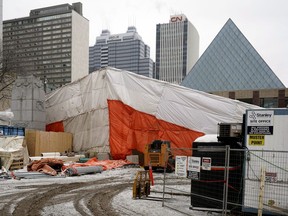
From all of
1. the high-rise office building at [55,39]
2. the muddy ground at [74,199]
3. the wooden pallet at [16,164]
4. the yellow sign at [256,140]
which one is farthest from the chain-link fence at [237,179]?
the high-rise office building at [55,39]

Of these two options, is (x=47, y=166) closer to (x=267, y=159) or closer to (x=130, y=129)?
(x=130, y=129)

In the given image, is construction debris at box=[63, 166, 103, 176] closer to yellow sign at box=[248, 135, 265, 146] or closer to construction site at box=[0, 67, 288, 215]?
construction site at box=[0, 67, 288, 215]

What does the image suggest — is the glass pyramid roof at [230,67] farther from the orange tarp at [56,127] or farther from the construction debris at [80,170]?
the construction debris at [80,170]

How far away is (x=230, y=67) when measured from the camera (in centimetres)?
7931

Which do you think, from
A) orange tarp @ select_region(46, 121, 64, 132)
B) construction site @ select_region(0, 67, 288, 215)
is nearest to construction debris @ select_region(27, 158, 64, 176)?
construction site @ select_region(0, 67, 288, 215)

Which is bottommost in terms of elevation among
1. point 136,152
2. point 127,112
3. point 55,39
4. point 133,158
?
point 133,158

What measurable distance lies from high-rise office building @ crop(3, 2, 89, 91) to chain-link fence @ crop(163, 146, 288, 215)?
161771mm

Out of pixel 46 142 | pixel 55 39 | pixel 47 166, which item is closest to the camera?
pixel 47 166

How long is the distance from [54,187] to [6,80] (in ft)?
153

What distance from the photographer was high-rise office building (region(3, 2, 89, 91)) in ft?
557

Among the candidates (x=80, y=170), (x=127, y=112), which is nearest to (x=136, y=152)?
(x=127, y=112)

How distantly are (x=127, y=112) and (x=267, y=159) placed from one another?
68.0ft

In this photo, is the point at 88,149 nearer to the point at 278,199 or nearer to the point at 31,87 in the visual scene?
the point at 31,87

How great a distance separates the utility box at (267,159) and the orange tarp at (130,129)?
64.1ft
